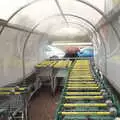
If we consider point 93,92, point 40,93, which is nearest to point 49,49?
point 40,93

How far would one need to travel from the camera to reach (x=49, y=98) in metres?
11.1

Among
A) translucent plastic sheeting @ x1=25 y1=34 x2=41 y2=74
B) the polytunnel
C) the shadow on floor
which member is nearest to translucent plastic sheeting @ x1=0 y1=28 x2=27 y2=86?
the polytunnel

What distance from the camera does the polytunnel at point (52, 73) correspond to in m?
4.53

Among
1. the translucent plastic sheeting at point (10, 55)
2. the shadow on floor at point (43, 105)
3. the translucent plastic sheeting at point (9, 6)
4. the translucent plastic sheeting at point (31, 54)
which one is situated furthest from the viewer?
the translucent plastic sheeting at point (31, 54)

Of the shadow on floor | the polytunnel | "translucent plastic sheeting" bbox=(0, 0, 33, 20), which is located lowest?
the shadow on floor

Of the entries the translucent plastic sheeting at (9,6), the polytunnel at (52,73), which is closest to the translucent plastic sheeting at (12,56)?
the polytunnel at (52,73)

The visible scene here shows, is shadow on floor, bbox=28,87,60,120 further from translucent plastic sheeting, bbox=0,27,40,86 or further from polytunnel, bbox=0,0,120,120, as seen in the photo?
translucent plastic sheeting, bbox=0,27,40,86

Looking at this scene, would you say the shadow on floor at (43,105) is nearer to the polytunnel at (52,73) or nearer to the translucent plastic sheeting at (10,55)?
the polytunnel at (52,73)

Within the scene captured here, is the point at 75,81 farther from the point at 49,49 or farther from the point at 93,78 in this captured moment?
the point at 49,49

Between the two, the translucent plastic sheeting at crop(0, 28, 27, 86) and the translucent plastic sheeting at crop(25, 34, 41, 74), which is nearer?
the translucent plastic sheeting at crop(0, 28, 27, 86)

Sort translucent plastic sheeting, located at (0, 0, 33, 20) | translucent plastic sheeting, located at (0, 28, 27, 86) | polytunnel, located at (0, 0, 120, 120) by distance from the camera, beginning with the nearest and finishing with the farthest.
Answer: polytunnel, located at (0, 0, 120, 120)
translucent plastic sheeting, located at (0, 0, 33, 20)
translucent plastic sheeting, located at (0, 28, 27, 86)

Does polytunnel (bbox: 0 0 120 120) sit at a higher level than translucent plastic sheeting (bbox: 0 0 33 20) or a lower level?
lower

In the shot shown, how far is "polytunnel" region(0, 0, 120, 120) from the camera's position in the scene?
4528 mm

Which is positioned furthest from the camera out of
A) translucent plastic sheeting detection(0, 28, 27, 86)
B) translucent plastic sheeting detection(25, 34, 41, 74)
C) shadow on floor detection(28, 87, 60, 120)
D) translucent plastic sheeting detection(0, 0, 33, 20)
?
translucent plastic sheeting detection(25, 34, 41, 74)
